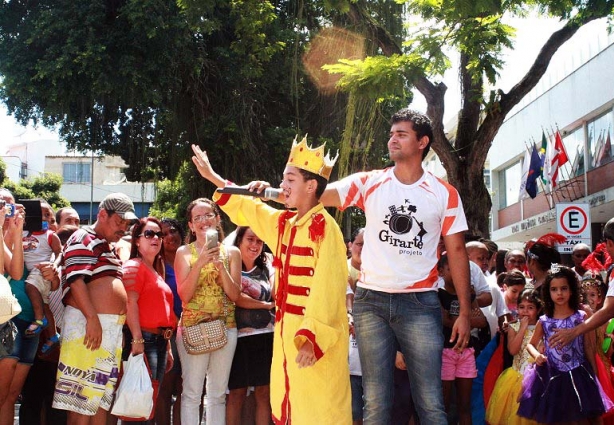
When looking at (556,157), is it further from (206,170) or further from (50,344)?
(206,170)

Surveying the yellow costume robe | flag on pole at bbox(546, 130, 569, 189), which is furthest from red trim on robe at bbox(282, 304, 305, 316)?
flag on pole at bbox(546, 130, 569, 189)

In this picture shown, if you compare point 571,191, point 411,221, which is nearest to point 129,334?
point 411,221

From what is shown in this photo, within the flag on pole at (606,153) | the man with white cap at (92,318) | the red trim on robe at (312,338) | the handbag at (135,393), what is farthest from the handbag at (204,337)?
the flag on pole at (606,153)

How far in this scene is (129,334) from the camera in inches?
265

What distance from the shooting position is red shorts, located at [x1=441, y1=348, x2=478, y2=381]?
23.5ft

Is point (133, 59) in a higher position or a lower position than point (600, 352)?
higher

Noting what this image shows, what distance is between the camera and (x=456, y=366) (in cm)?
719

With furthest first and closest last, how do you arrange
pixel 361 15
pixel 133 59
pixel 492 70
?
pixel 133 59, pixel 361 15, pixel 492 70

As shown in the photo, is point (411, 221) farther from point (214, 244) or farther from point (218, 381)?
point (218, 381)

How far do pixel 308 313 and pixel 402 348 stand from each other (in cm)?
65

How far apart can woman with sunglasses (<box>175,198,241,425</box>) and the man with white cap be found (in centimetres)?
61

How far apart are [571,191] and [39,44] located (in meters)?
19.2

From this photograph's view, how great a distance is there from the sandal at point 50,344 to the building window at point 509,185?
3012cm

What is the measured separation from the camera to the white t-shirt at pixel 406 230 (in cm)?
491
